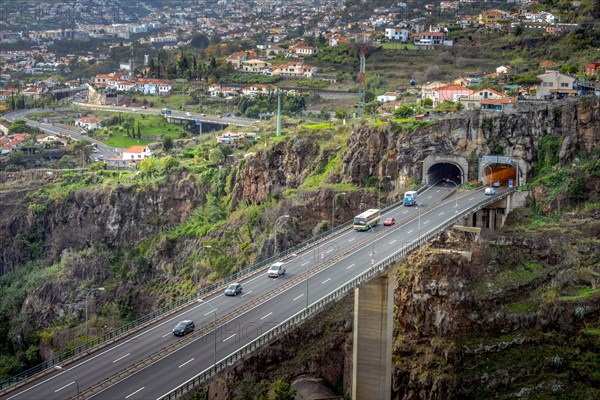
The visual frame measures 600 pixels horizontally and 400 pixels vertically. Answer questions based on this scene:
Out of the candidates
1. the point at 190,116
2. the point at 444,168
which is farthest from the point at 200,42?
the point at 444,168

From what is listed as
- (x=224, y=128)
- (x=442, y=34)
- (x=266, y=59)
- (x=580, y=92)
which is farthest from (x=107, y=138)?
(x=580, y=92)

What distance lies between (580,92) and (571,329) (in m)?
29.0

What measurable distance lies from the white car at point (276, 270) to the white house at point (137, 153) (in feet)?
160

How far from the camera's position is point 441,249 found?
2516 inches

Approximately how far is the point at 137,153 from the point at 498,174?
4316cm

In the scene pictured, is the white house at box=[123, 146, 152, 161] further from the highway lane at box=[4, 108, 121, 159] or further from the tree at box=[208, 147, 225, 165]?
the tree at box=[208, 147, 225, 165]

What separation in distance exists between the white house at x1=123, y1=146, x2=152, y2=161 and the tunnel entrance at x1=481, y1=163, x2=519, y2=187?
41.0 metres

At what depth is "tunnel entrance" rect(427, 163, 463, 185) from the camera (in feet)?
253

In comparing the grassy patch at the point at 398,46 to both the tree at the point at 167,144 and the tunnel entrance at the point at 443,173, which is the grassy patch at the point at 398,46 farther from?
the tunnel entrance at the point at 443,173

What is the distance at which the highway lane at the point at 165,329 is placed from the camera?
1543 inches

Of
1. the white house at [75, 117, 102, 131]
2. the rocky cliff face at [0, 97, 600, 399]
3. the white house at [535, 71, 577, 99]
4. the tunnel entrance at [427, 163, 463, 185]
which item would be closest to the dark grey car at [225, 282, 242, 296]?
the rocky cliff face at [0, 97, 600, 399]

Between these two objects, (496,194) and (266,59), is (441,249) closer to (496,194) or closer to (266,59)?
(496,194)

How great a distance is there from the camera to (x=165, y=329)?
45.9 m

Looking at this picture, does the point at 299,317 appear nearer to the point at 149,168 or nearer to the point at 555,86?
the point at 555,86
